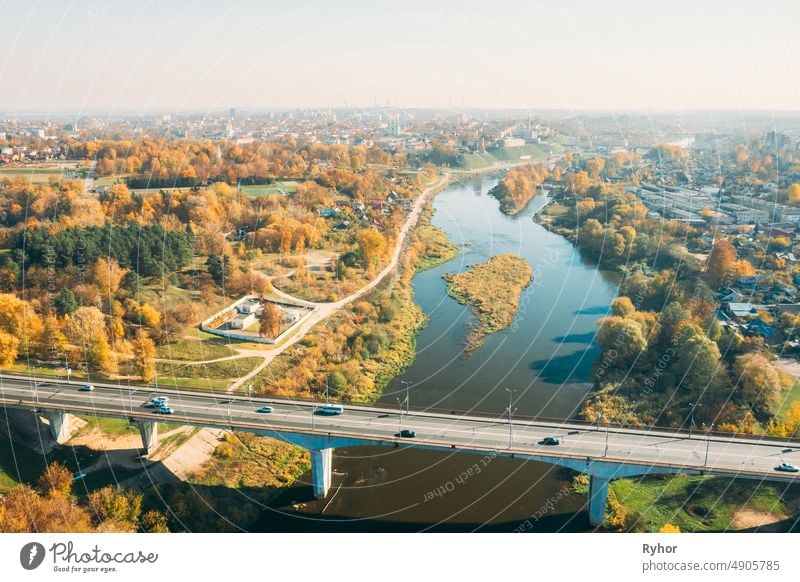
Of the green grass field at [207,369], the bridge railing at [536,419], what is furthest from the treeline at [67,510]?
the green grass field at [207,369]

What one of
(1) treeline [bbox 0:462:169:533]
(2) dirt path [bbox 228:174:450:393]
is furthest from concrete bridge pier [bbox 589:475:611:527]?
(2) dirt path [bbox 228:174:450:393]

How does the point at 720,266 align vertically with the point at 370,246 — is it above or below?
below

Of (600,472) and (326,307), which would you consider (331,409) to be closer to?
(600,472)

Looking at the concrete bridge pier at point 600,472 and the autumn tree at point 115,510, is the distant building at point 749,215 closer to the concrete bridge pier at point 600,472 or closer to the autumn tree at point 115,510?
the concrete bridge pier at point 600,472

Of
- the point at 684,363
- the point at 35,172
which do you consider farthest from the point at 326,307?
the point at 35,172

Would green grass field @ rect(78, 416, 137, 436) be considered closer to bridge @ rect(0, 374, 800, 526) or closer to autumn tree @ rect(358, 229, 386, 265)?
bridge @ rect(0, 374, 800, 526)
